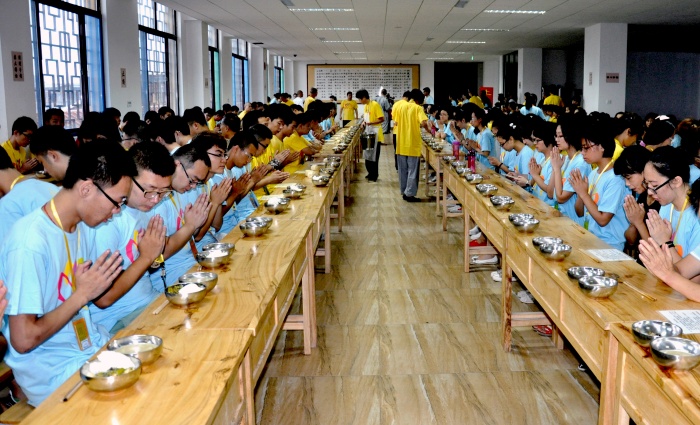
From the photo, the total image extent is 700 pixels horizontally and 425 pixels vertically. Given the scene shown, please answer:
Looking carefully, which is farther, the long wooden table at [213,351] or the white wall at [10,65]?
the white wall at [10,65]

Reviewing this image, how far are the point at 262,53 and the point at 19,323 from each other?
720 inches

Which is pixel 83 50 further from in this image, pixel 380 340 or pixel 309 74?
pixel 309 74

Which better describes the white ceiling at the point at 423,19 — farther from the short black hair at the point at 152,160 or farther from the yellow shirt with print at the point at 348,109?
the short black hair at the point at 152,160

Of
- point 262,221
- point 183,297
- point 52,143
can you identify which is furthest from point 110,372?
point 52,143

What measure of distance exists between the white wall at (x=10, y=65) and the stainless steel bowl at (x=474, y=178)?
15.8 ft

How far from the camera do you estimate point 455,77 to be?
28672 millimetres

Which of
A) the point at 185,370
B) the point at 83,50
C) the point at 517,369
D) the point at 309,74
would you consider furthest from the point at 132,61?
the point at 309,74

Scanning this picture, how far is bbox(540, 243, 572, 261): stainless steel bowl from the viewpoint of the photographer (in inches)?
119

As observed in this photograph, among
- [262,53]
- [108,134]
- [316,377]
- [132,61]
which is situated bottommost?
[316,377]

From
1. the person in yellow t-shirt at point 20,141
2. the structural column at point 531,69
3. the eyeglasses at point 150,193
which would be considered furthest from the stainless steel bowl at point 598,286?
the structural column at point 531,69

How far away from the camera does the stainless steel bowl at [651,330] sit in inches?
79.2

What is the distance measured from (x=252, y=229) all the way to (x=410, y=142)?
5619mm

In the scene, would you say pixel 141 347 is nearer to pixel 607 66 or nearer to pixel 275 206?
pixel 275 206

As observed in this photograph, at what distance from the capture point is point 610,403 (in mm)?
2248
